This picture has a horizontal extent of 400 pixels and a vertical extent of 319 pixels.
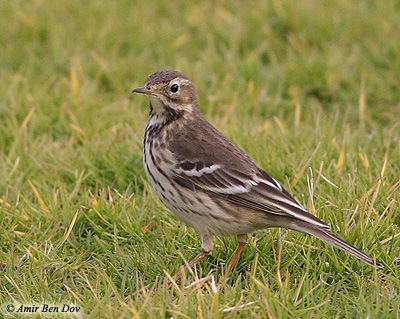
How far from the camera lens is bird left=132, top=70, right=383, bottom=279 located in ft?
15.9

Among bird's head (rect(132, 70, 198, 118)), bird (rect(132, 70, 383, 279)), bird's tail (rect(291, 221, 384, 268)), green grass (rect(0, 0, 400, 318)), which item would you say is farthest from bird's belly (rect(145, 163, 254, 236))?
bird's head (rect(132, 70, 198, 118))

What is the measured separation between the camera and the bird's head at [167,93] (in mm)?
5512

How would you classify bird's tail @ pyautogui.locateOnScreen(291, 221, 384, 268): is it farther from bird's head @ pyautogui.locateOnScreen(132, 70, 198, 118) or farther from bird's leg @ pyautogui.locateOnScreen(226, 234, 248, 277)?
bird's head @ pyautogui.locateOnScreen(132, 70, 198, 118)

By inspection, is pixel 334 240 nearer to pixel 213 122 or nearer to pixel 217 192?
pixel 217 192

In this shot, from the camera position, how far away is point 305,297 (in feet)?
14.8

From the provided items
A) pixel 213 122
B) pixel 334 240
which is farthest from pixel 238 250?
pixel 213 122

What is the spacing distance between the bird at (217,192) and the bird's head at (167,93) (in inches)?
5.2

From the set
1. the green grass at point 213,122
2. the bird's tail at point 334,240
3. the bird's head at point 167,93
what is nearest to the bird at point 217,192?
the bird's tail at point 334,240

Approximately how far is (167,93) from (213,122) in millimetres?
1814

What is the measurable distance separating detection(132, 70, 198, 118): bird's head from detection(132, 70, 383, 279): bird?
131 mm

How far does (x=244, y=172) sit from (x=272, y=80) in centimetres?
353

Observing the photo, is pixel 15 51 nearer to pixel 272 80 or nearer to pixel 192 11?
pixel 192 11

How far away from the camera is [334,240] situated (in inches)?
185

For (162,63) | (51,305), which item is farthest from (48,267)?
(162,63)
